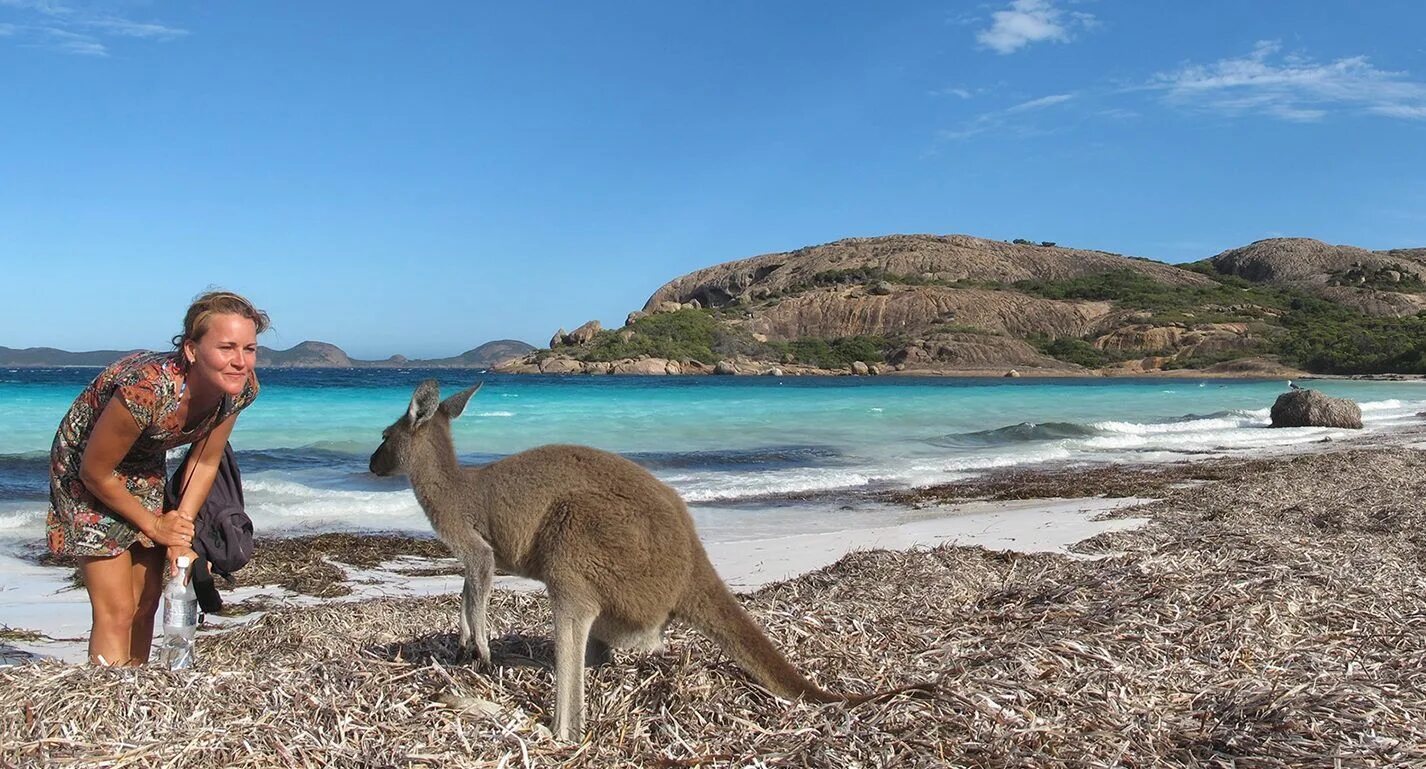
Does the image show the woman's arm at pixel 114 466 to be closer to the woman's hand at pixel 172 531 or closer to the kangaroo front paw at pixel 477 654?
the woman's hand at pixel 172 531

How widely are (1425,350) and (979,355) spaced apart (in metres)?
37.6

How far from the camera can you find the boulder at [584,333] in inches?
4375

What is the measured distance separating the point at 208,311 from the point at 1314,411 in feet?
106

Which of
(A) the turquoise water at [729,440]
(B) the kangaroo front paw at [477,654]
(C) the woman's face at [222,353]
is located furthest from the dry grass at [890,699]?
(A) the turquoise water at [729,440]

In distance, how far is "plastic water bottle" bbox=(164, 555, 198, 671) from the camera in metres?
4.43

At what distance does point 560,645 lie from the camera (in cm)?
357

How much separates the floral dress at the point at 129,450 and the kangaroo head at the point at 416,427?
3.24 feet

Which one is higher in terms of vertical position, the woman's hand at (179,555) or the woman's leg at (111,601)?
the woman's hand at (179,555)

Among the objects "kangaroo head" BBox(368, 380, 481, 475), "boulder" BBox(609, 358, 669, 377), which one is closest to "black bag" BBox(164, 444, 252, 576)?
"kangaroo head" BBox(368, 380, 481, 475)

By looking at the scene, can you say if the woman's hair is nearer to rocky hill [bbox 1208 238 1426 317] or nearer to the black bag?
the black bag

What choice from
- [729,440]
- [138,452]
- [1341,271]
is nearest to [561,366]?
[729,440]

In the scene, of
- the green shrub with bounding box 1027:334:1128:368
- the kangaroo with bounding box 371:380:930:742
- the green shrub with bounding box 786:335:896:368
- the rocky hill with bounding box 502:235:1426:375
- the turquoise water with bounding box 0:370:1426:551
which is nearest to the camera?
the kangaroo with bounding box 371:380:930:742

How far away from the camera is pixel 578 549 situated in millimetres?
3650

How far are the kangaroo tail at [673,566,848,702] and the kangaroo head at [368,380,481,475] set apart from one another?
3.95 feet
